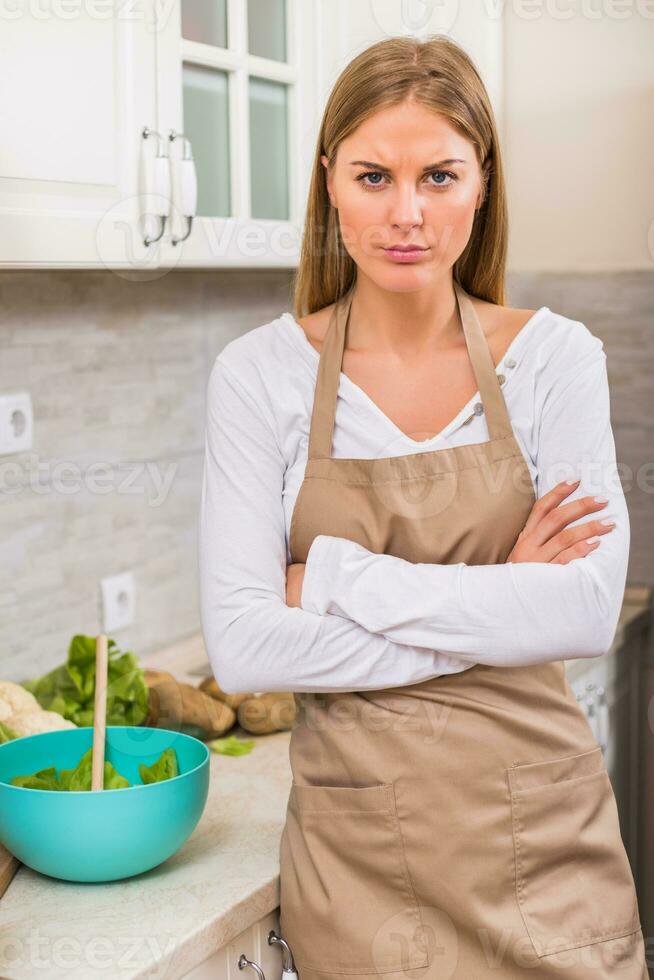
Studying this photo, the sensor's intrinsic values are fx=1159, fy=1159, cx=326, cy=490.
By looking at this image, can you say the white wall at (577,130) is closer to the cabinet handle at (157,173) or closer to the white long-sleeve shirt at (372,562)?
the cabinet handle at (157,173)

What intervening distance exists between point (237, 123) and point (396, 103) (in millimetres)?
567

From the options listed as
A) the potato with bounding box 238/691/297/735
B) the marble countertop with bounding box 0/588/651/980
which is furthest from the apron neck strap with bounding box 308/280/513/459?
the potato with bounding box 238/691/297/735

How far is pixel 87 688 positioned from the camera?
1665 millimetres

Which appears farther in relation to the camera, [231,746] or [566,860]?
[231,746]

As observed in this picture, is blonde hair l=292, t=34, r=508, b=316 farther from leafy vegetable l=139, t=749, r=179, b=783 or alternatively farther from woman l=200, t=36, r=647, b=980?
leafy vegetable l=139, t=749, r=179, b=783

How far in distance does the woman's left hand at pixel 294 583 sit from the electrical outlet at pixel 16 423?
636mm

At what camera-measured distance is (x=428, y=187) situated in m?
Result: 1.24

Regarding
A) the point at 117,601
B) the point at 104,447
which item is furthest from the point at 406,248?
the point at 117,601

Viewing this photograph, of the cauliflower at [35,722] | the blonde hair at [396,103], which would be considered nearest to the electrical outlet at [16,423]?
the cauliflower at [35,722]

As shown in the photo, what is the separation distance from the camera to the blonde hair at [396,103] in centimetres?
124

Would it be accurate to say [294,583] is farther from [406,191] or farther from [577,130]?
[577,130]

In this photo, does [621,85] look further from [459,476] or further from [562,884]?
[562,884]

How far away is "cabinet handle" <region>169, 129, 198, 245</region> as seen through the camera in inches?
61.2

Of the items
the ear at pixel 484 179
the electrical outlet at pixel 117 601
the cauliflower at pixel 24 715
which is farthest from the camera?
the electrical outlet at pixel 117 601
